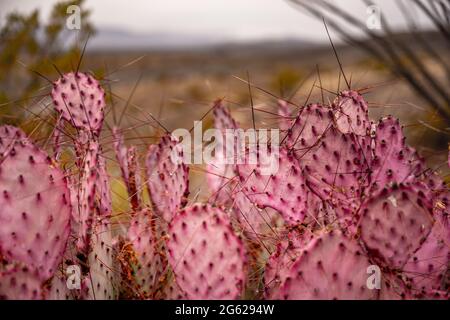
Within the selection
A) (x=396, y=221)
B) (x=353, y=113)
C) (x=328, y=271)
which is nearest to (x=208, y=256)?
(x=328, y=271)

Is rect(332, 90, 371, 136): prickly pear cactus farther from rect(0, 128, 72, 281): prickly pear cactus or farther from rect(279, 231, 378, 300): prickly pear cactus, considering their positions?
rect(0, 128, 72, 281): prickly pear cactus

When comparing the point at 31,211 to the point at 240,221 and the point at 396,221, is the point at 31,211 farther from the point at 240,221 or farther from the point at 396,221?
the point at 396,221

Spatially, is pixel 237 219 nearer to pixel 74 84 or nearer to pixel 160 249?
pixel 160 249

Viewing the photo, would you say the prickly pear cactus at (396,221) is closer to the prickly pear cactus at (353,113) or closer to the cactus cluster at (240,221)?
the cactus cluster at (240,221)

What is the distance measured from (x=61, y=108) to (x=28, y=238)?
1.93 feet

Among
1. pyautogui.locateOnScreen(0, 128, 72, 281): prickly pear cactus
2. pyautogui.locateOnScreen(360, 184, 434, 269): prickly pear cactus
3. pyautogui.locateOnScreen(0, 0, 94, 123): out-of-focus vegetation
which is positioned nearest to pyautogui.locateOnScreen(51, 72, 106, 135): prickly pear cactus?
pyautogui.locateOnScreen(0, 128, 72, 281): prickly pear cactus

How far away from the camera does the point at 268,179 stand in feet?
6.17

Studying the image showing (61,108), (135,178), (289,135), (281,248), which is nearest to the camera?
A: (281,248)

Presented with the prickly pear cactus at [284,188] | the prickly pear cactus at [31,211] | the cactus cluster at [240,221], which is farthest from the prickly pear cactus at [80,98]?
the prickly pear cactus at [284,188]

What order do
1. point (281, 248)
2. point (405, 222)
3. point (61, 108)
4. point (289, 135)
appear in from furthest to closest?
point (61, 108)
point (289, 135)
point (281, 248)
point (405, 222)

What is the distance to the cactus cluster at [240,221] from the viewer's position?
161 cm
